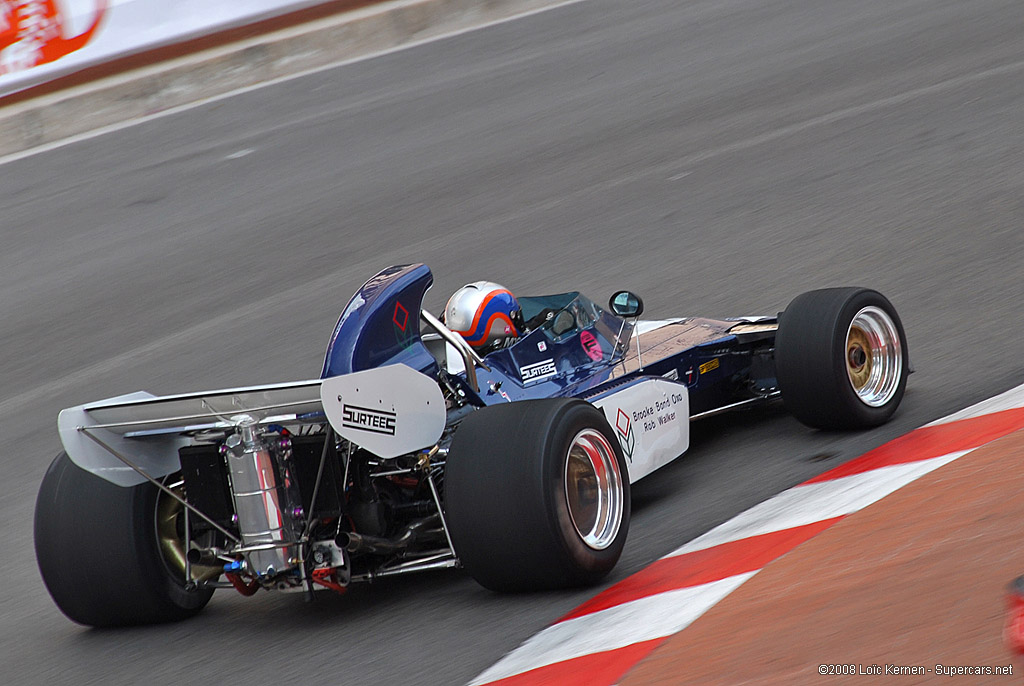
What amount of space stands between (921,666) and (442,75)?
1129 cm

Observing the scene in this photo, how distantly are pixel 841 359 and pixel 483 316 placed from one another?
1.54 metres

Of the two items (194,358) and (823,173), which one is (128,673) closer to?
(194,358)

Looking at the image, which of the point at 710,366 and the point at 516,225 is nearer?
the point at 710,366

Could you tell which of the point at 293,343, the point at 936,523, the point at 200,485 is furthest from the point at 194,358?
the point at 936,523

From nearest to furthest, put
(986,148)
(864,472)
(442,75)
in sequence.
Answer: (864,472) → (986,148) → (442,75)

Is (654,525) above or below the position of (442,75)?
below

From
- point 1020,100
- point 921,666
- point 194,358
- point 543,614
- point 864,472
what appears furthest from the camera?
point 1020,100

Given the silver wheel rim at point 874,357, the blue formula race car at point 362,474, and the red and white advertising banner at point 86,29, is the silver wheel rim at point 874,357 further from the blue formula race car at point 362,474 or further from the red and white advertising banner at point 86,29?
the red and white advertising banner at point 86,29

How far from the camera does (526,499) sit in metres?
4.43

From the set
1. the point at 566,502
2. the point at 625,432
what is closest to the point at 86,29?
the point at 625,432

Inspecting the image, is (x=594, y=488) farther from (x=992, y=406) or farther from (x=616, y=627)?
(x=992, y=406)

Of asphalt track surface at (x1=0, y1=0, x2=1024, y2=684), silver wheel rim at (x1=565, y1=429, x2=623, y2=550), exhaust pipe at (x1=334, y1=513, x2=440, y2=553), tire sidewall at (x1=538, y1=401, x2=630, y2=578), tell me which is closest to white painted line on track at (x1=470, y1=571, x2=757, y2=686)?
asphalt track surface at (x1=0, y1=0, x2=1024, y2=684)

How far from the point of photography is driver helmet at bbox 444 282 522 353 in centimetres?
556

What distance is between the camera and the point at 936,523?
13.8ft
